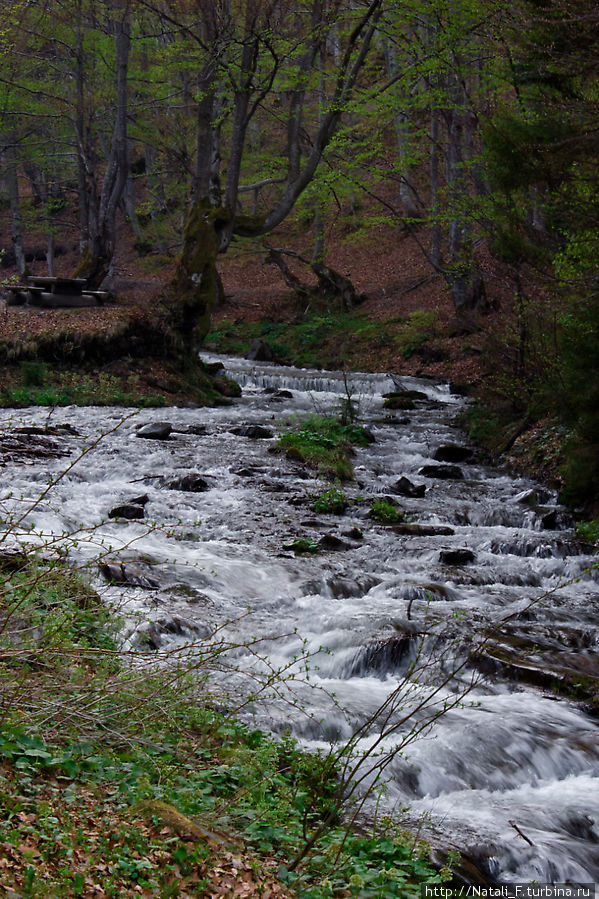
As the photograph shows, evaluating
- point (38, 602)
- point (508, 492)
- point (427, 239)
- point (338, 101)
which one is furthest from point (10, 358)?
point (427, 239)

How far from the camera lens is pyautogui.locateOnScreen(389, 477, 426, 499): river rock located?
40.1 ft

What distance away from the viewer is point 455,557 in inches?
363

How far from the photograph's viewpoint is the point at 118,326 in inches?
696

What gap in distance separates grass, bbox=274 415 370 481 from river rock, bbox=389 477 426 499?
0.83 m

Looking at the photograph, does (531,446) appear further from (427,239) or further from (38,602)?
(427,239)

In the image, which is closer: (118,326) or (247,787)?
(247,787)

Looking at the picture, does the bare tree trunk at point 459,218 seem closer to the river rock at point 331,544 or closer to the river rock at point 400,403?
the river rock at point 400,403

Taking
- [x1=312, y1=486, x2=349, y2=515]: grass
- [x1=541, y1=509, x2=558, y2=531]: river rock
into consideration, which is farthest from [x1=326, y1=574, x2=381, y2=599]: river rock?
[x1=541, y1=509, x2=558, y2=531]: river rock

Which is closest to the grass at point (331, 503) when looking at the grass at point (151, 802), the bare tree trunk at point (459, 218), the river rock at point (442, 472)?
the river rock at point (442, 472)

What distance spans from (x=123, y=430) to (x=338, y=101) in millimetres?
9130

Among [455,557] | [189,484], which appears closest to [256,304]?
[189,484]

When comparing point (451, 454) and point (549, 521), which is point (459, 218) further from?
point (549, 521)

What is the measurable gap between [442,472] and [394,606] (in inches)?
238

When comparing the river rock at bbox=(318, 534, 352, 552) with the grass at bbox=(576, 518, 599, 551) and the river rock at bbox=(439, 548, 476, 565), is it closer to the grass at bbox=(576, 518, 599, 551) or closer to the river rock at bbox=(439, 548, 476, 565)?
the river rock at bbox=(439, 548, 476, 565)
